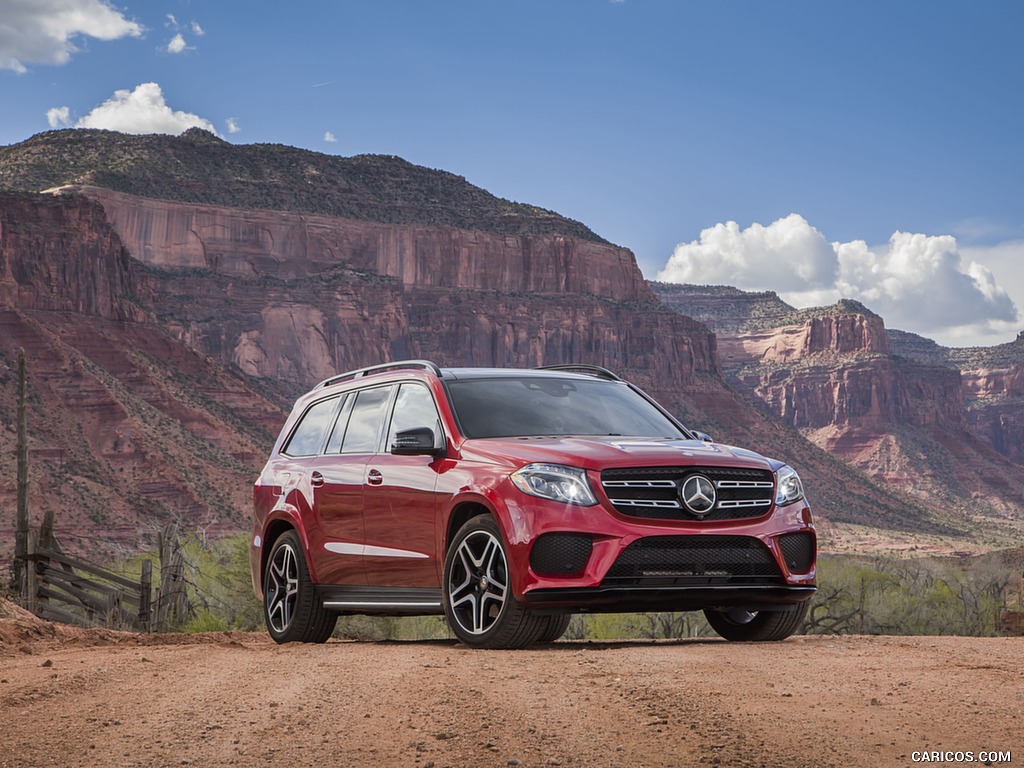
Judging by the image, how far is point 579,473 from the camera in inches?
306

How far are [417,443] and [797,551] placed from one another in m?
2.44

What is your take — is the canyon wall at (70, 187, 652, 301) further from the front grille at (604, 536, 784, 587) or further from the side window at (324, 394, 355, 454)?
the front grille at (604, 536, 784, 587)

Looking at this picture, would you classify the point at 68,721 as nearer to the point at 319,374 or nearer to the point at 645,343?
the point at 319,374

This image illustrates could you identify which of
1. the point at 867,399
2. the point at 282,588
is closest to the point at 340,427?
the point at 282,588

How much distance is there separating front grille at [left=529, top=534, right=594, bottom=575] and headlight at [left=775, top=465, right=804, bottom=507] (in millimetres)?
1367

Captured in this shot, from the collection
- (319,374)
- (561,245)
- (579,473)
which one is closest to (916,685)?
(579,473)

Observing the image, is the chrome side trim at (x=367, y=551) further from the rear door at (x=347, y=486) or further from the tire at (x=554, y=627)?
the tire at (x=554, y=627)

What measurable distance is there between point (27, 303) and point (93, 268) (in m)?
7.71

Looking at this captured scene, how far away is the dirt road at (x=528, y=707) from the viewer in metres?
4.89

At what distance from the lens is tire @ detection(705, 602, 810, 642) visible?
28.8ft

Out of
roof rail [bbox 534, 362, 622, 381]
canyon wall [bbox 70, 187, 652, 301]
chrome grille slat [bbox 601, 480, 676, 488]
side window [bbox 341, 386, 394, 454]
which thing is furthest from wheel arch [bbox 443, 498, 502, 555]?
canyon wall [bbox 70, 187, 652, 301]

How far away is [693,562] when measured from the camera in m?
7.84

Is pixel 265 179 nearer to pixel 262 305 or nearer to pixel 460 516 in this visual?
pixel 262 305

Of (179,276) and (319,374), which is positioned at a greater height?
(179,276)
